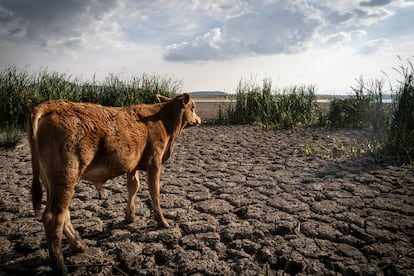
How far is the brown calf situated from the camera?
8.32 ft

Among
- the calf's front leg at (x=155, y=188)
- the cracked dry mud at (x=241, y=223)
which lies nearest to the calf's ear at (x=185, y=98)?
the calf's front leg at (x=155, y=188)

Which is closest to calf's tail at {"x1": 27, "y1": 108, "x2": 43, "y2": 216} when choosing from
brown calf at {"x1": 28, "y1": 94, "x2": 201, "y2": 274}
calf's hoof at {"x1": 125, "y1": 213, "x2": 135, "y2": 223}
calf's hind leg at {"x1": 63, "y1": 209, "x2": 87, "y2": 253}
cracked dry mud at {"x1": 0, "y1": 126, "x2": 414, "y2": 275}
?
brown calf at {"x1": 28, "y1": 94, "x2": 201, "y2": 274}

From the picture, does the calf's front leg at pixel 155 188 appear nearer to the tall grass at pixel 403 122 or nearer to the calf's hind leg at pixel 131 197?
the calf's hind leg at pixel 131 197

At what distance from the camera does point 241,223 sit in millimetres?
3664

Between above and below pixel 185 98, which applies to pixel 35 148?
below

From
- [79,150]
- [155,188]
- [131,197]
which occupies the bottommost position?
[131,197]

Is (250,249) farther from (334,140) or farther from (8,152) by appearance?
(8,152)

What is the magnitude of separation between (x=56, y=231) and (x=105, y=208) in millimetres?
1586

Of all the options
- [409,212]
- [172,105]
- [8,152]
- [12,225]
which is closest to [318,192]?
[409,212]

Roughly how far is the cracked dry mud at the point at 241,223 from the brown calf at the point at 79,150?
396mm

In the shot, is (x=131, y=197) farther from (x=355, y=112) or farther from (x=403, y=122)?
(x=355, y=112)

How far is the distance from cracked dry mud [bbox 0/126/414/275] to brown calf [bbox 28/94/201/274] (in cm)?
40

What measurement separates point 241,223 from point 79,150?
2041 millimetres

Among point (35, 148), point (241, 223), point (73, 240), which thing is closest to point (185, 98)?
point (241, 223)
